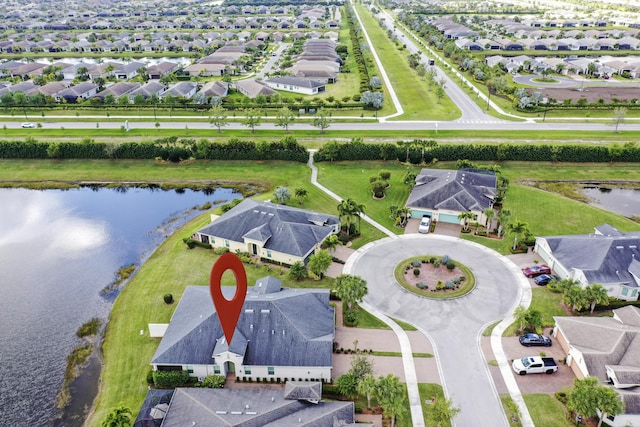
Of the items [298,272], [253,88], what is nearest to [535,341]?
[298,272]

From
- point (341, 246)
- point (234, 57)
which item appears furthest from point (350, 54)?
point (341, 246)

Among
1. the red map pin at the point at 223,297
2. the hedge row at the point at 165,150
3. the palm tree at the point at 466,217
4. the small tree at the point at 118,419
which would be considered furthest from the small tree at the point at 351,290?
the hedge row at the point at 165,150

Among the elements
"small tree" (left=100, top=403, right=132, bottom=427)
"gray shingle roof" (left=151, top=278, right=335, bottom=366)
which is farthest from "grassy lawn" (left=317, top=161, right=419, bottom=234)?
"small tree" (left=100, top=403, right=132, bottom=427)

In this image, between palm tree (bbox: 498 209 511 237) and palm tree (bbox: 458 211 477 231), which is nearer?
palm tree (bbox: 498 209 511 237)

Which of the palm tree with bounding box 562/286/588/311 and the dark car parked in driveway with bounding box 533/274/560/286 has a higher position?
the palm tree with bounding box 562/286/588/311

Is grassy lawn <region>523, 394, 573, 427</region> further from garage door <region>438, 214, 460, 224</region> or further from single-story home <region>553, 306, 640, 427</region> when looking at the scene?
garage door <region>438, 214, 460, 224</region>

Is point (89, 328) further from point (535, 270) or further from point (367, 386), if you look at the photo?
point (535, 270)
